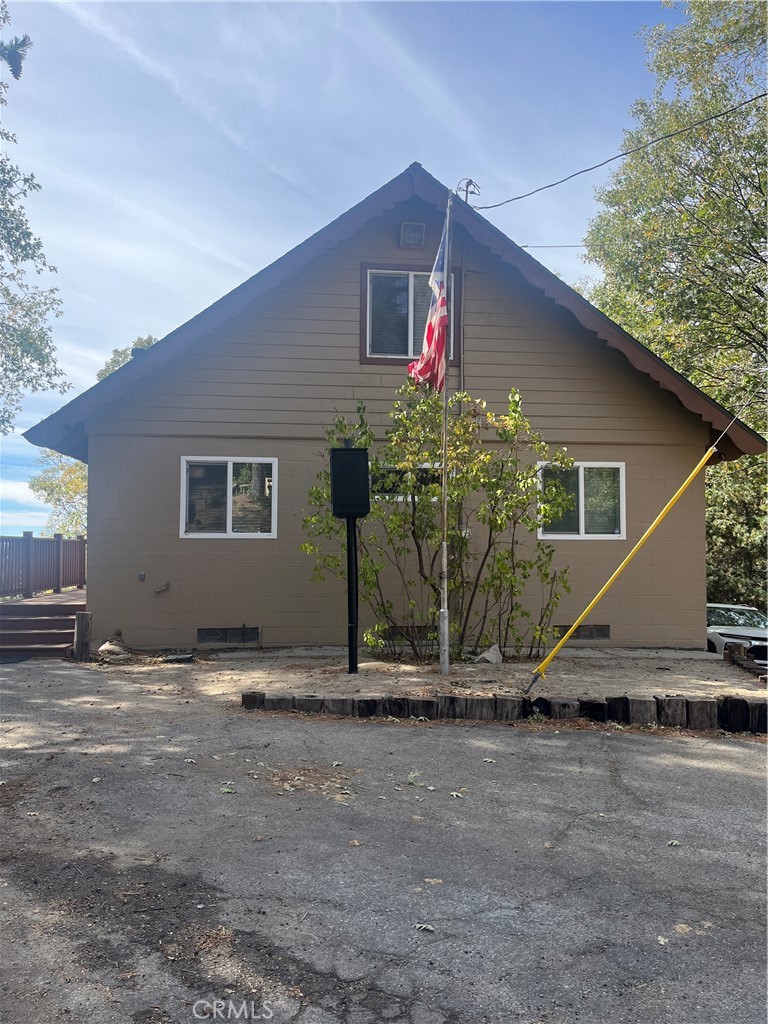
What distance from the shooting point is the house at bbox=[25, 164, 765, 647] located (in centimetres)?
1094

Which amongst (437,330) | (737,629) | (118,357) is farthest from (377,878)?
(118,357)

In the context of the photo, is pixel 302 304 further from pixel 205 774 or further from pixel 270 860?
pixel 270 860

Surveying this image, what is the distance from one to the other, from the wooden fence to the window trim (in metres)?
8.15

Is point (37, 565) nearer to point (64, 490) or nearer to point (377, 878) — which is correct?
point (377, 878)

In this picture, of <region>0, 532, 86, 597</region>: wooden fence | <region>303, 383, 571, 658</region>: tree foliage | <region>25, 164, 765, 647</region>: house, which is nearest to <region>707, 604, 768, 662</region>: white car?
<region>25, 164, 765, 647</region>: house

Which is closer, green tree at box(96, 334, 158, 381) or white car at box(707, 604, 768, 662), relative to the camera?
white car at box(707, 604, 768, 662)

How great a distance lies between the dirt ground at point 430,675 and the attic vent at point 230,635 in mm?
250

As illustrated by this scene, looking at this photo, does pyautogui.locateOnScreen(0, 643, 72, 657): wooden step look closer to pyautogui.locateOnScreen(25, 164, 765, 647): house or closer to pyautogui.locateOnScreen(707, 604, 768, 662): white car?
pyautogui.locateOnScreen(25, 164, 765, 647): house

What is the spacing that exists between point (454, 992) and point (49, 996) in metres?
1.41

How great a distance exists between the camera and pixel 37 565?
15906 mm

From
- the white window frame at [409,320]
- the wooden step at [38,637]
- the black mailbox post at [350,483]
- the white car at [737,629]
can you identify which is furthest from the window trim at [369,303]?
the white car at [737,629]

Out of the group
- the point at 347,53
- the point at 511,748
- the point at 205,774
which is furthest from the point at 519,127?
the point at 205,774

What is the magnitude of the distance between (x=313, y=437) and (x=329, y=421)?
1.13ft

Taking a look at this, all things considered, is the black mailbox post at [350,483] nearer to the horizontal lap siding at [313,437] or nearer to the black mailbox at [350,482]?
the black mailbox at [350,482]
